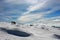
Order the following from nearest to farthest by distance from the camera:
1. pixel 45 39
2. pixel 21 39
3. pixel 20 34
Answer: pixel 21 39 → pixel 45 39 → pixel 20 34

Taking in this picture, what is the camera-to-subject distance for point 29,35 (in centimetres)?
1155

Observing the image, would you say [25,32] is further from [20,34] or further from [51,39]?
[51,39]

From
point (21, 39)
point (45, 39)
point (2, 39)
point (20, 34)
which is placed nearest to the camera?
point (2, 39)

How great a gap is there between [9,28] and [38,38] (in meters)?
2.64

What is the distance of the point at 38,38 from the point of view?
10.9 meters

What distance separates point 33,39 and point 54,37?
228 centimetres

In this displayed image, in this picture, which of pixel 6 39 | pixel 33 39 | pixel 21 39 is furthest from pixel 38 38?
pixel 6 39

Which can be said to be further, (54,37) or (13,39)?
(54,37)

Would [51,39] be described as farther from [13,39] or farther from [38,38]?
[13,39]

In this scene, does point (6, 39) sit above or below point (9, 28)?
below

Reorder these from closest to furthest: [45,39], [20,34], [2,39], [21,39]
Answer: [2,39] < [21,39] < [45,39] < [20,34]

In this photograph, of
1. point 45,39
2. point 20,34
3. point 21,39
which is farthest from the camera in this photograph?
point 20,34

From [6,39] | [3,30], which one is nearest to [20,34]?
[3,30]

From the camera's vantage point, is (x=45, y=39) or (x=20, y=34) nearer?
(x=45, y=39)
